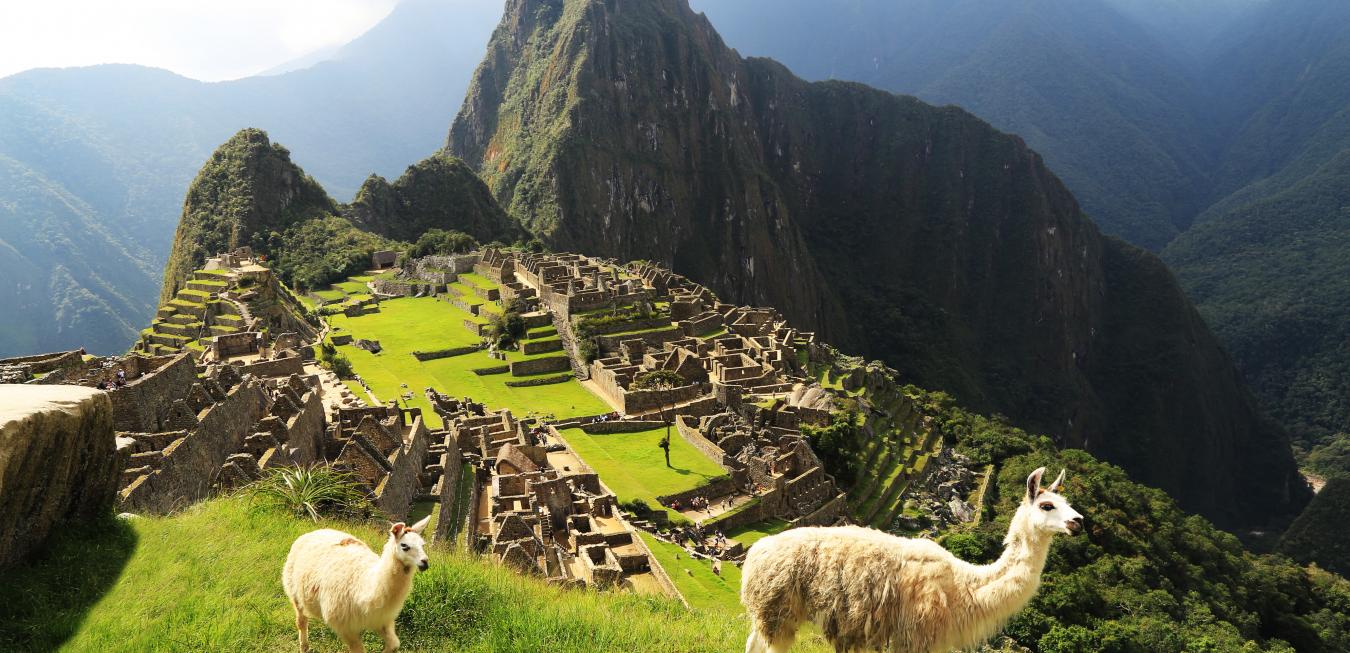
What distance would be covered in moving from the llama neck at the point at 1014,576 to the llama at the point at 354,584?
4171mm

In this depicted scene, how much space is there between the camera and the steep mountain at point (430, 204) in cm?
11081

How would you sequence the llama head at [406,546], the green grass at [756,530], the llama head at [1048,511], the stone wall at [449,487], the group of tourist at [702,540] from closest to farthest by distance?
1. the llama head at [1048,511]
2. the llama head at [406,546]
3. the stone wall at [449,487]
4. the group of tourist at [702,540]
5. the green grass at [756,530]

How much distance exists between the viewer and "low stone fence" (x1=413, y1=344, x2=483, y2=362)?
45.1 m

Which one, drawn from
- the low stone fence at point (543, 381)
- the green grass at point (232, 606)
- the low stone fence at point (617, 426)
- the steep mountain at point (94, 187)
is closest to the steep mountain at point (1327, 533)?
the low stone fence at point (617, 426)

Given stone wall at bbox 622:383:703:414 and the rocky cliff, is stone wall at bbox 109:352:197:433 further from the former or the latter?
the rocky cliff

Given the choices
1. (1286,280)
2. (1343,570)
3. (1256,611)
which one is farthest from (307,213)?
(1286,280)

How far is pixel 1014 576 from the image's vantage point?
5836 mm

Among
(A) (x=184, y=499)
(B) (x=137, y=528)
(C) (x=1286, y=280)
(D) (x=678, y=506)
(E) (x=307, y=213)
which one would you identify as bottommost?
(D) (x=678, y=506)

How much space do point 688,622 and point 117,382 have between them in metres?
13.2

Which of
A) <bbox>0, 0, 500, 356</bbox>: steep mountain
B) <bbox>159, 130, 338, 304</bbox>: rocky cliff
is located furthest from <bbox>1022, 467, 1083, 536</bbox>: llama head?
<bbox>159, 130, 338, 304</bbox>: rocky cliff

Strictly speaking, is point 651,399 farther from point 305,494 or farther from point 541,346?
point 305,494

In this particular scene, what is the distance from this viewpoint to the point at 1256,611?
40344mm

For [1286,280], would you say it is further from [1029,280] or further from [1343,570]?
[1343,570]

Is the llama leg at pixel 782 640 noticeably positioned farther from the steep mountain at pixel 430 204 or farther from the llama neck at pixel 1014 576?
the steep mountain at pixel 430 204
